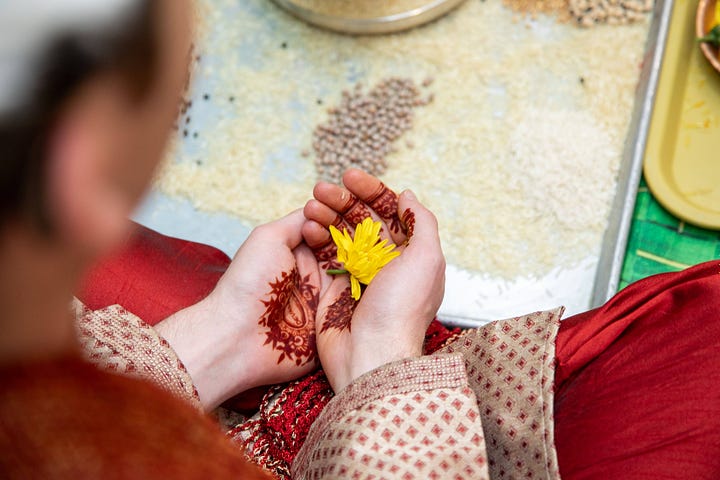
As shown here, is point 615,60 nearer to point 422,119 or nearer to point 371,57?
point 422,119

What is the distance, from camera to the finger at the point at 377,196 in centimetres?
120

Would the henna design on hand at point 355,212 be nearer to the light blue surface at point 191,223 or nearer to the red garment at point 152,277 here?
the red garment at point 152,277

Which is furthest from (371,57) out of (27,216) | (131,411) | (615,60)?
(27,216)

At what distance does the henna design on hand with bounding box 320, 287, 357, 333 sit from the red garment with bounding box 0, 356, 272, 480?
0.64 meters

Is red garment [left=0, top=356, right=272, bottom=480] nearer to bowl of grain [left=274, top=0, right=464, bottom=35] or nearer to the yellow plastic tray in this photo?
the yellow plastic tray

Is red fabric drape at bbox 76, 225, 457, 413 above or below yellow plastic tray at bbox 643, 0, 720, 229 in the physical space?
above

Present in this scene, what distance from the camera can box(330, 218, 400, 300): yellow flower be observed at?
3.84ft

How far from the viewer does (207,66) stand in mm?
1878

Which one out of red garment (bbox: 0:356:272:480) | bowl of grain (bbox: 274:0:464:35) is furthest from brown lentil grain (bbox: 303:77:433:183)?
red garment (bbox: 0:356:272:480)

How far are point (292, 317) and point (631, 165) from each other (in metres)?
0.84

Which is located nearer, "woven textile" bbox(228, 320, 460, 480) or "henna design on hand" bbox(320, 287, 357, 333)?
"woven textile" bbox(228, 320, 460, 480)

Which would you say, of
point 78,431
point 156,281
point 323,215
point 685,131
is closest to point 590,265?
point 685,131

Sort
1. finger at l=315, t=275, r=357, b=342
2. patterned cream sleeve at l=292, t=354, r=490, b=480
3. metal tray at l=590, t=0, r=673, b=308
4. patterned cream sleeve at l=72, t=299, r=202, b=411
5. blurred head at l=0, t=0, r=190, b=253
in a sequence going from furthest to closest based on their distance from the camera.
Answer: metal tray at l=590, t=0, r=673, b=308 → finger at l=315, t=275, r=357, b=342 → patterned cream sleeve at l=72, t=299, r=202, b=411 → patterned cream sleeve at l=292, t=354, r=490, b=480 → blurred head at l=0, t=0, r=190, b=253

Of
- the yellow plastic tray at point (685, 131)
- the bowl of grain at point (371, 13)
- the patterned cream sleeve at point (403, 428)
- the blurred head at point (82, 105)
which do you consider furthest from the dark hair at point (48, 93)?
the bowl of grain at point (371, 13)
